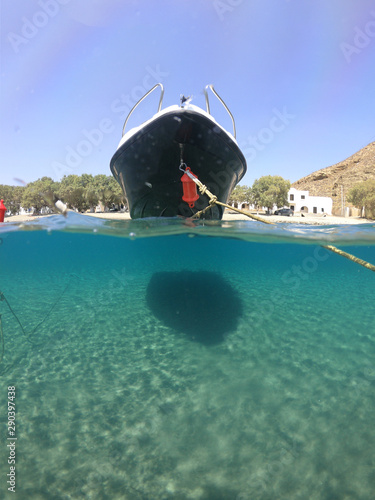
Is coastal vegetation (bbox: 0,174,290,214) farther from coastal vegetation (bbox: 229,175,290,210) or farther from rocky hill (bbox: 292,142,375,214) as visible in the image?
rocky hill (bbox: 292,142,375,214)

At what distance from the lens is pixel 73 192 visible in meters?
53.3

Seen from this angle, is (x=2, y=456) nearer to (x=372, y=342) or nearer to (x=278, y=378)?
(x=278, y=378)

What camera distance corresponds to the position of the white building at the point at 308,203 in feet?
211

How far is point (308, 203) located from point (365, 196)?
20.9 meters

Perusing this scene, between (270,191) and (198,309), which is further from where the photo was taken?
(270,191)

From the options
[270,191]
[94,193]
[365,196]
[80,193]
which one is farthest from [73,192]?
[365,196]

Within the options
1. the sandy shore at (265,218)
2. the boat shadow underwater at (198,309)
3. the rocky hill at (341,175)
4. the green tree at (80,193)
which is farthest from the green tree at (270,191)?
the rocky hill at (341,175)

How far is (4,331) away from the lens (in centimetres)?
727

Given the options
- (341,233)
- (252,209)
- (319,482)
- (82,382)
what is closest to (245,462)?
(319,482)

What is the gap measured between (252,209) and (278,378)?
6581 centimetres

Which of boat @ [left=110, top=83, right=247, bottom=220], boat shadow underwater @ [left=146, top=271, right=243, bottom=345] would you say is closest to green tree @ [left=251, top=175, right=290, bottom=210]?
boat shadow underwater @ [left=146, top=271, right=243, bottom=345]

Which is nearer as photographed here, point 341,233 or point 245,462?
point 245,462

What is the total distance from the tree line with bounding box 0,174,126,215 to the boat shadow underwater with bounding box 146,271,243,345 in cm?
3859

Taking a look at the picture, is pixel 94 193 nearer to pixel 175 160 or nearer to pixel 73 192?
pixel 73 192
